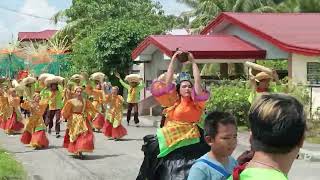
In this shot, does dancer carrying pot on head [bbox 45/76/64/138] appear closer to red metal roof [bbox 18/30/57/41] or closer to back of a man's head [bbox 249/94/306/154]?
back of a man's head [bbox 249/94/306/154]

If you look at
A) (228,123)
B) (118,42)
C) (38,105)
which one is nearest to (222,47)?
(118,42)

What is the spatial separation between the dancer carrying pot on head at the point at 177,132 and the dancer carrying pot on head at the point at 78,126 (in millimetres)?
6312

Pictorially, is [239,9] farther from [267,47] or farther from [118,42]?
[267,47]

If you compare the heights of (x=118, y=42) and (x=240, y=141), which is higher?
(x=118, y=42)

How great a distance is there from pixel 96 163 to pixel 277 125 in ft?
32.0

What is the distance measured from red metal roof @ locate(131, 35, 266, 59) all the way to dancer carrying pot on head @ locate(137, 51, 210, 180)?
47.5 feet

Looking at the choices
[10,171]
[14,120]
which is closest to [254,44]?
[14,120]

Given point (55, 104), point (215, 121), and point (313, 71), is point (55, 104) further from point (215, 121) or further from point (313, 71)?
point (215, 121)

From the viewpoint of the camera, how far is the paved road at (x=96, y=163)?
1050 centimetres

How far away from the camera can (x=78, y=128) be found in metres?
12.6

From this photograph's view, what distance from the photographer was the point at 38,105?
15.1 m

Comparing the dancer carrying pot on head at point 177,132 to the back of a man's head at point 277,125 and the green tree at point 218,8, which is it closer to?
the back of a man's head at point 277,125

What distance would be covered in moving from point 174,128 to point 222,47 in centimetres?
1604

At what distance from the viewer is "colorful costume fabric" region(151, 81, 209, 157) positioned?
6145mm
